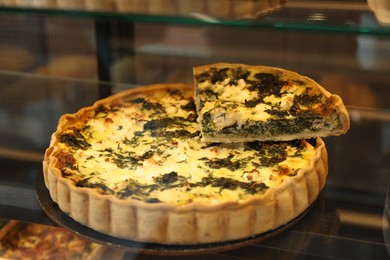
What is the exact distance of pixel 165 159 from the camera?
68.1 inches

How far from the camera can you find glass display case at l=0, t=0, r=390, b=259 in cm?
145

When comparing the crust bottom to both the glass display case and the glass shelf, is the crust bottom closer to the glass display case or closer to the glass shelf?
the glass display case

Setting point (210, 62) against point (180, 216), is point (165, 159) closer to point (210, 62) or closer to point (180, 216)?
point (180, 216)

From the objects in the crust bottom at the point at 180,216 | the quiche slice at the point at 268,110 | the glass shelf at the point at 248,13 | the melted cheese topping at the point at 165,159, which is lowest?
the crust bottom at the point at 180,216

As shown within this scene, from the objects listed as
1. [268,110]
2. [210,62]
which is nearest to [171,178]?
[268,110]

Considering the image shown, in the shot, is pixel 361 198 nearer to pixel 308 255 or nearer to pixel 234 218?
pixel 308 255

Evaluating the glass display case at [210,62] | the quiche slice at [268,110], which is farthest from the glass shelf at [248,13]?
the quiche slice at [268,110]

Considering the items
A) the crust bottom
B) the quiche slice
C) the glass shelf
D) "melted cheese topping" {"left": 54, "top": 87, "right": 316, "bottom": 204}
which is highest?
the glass shelf

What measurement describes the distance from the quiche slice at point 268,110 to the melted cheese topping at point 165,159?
0.13 feet

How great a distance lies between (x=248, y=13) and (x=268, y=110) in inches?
19.8

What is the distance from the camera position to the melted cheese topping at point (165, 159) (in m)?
1.55

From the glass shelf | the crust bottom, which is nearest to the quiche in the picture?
the crust bottom

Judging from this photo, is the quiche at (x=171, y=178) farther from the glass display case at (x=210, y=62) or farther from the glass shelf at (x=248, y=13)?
the glass shelf at (x=248, y=13)

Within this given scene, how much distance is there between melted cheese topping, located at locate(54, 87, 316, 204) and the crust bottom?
4cm
